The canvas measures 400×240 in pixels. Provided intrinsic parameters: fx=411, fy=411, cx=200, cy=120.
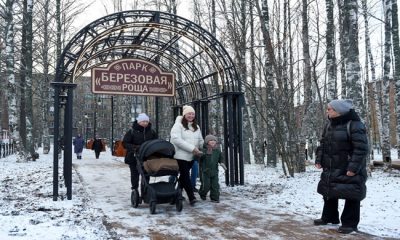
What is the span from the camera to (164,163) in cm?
712

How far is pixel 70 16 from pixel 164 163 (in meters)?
21.5

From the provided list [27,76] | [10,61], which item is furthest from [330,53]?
[27,76]

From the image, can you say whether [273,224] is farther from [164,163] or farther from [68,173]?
[68,173]

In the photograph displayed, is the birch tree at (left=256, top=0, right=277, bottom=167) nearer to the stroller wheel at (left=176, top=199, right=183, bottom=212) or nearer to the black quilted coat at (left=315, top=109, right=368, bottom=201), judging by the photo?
the stroller wheel at (left=176, top=199, right=183, bottom=212)

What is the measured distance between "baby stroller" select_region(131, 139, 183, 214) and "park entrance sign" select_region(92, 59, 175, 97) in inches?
118

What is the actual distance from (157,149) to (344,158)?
3155mm

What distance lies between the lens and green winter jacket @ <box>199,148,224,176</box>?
8141mm

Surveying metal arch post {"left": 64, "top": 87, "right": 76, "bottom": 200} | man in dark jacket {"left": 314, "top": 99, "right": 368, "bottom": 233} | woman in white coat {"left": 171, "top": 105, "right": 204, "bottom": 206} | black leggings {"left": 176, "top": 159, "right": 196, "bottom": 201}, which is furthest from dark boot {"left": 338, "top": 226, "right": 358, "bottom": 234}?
metal arch post {"left": 64, "top": 87, "right": 76, "bottom": 200}

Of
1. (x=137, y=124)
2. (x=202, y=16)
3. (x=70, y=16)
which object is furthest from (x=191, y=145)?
(x=70, y=16)

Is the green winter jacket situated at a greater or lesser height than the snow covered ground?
greater

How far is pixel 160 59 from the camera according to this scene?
12.9m

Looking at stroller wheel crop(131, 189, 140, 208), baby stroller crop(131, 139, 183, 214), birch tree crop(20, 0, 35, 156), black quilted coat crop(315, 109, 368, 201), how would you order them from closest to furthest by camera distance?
black quilted coat crop(315, 109, 368, 201) → baby stroller crop(131, 139, 183, 214) → stroller wheel crop(131, 189, 140, 208) → birch tree crop(20, 0, 35, 156)

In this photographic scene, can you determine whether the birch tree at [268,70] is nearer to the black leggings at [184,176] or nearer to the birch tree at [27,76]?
the black leggings at [184,176]

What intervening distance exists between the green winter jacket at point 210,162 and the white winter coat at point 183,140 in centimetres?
36
